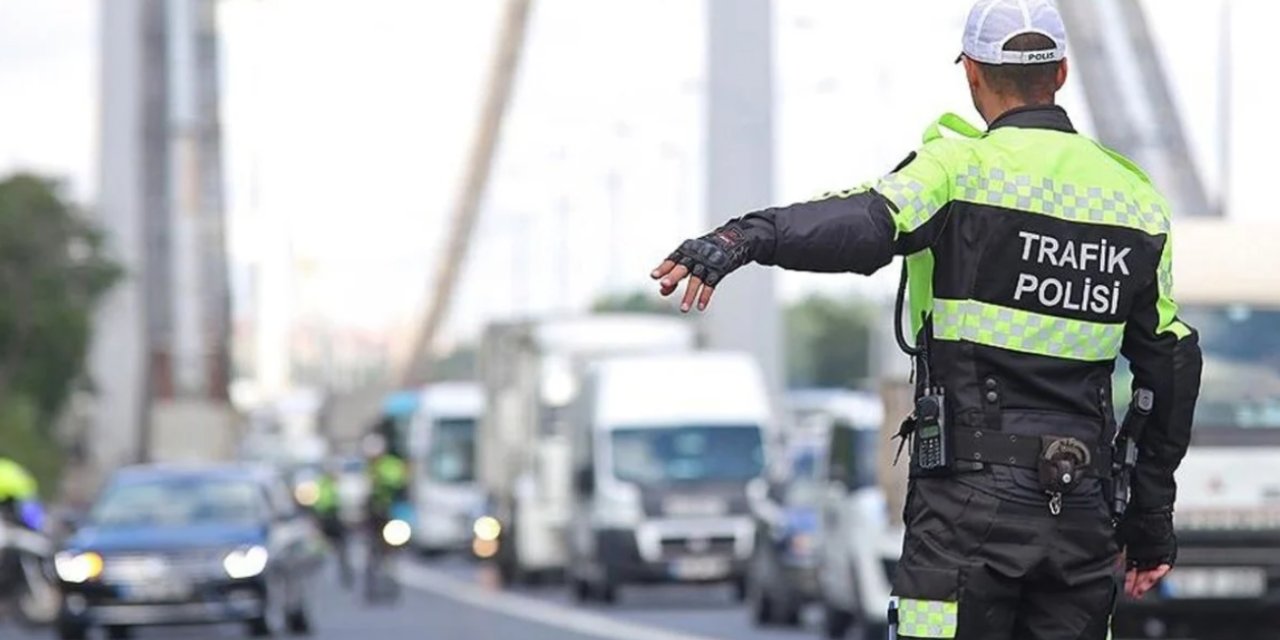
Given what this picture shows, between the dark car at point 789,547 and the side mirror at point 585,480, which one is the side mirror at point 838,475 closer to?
the dark car at point 789,547

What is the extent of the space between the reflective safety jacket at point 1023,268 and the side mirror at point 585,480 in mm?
28727

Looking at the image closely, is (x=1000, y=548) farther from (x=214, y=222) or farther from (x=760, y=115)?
(x=214, y=222)

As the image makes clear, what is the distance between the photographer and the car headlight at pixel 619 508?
114ft

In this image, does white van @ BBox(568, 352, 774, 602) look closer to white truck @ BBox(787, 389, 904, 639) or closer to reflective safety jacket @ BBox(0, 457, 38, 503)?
reflective safety jacket @ BBox(0, 457, 38, 503)

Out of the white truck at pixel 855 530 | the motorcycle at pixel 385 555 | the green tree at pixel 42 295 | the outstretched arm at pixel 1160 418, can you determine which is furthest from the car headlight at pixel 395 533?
the outstretched arm at pixel 1160 418

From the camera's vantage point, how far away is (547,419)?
40938 millimetres

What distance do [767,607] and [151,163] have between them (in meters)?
71.4

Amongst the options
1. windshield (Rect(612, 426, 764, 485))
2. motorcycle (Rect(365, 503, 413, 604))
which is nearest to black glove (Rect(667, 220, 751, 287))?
windshield (Rect(612, 426, 764, 485))

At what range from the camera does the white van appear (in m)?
34.3

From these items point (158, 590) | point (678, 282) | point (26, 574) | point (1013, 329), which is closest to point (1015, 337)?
point (1013, 329)

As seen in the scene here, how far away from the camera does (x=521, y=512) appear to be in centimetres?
4131

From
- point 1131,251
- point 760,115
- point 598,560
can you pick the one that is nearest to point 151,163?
point 760,115

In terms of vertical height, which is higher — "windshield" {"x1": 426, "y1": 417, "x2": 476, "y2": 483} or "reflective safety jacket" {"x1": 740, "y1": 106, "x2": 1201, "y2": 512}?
"reflective safety jacket" {"x1": 740, "y1": 106, "x2": 1201, "y2": 512}

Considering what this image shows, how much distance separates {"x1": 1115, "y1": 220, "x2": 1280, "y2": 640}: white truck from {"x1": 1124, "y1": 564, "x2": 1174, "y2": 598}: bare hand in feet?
37.9
